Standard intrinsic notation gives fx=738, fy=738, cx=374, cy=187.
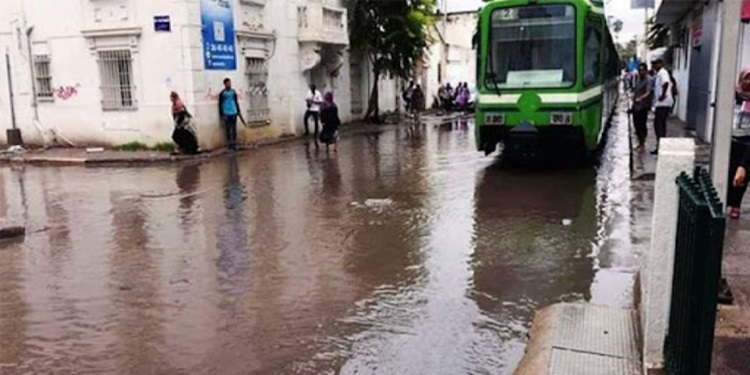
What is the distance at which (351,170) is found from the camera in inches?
575

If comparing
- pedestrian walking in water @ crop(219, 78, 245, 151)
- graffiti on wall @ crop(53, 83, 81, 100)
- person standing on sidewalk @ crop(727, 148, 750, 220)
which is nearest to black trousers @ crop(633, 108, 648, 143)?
person standing on sidewalk @ crop(727, 148, 750, 220)

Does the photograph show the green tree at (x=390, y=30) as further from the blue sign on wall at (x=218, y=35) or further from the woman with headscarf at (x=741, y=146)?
the woman with headscarf at (x=741, y=146)

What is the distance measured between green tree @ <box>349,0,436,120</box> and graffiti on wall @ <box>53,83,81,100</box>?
10.7 metres

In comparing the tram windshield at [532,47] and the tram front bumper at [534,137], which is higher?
the tram windshield at [532,47]

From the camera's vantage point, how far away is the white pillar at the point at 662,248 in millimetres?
4125

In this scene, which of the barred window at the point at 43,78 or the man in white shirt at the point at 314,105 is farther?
the man in white shirt at the point at 314,105

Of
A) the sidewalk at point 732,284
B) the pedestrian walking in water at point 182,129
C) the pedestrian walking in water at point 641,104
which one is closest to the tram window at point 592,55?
the pedestrian walking in water at point 641,104

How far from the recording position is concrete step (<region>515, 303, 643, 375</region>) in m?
4.36

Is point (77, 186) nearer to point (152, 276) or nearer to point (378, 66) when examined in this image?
point (152, 276)

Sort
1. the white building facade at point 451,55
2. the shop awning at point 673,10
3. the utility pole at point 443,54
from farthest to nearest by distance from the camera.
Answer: the utility pole at point 443,54
the white building facade at point 451,55
the shop awning at point 673,10

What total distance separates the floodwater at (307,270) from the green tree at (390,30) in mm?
14454

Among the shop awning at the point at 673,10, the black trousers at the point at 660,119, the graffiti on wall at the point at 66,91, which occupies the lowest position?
the black trousers at the point at 660,119

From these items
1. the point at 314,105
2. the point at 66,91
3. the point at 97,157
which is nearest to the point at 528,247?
the point at 97,157

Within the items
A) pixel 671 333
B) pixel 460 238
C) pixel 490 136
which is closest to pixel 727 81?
pixel 671 333
